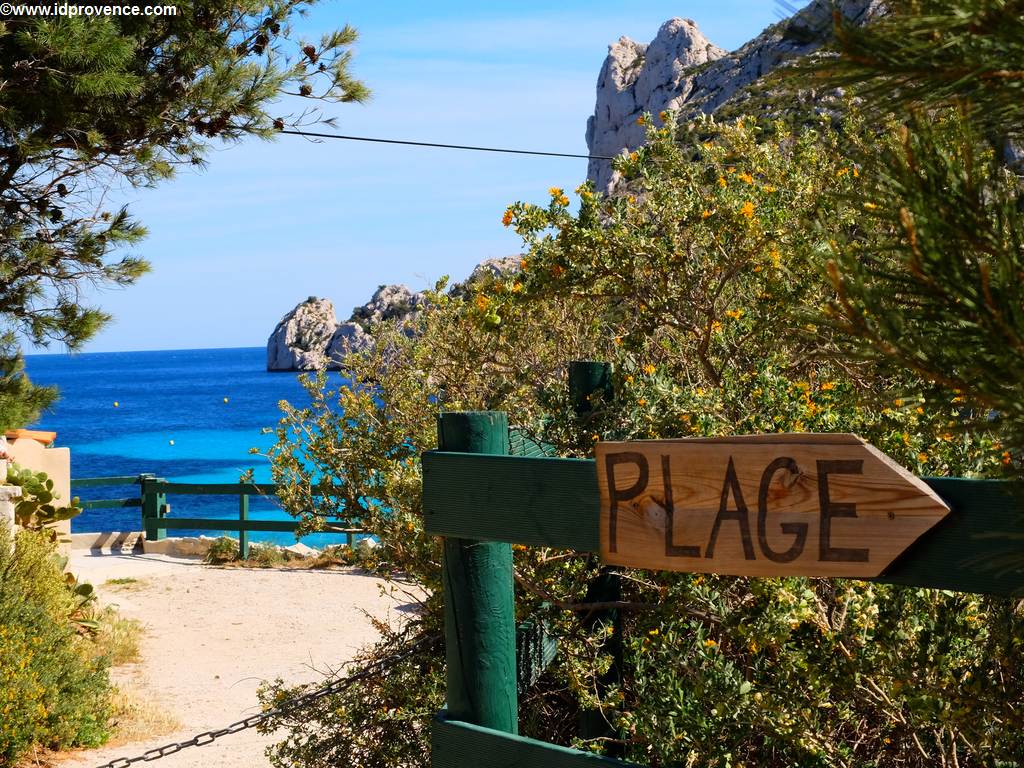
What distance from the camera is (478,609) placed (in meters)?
2.15

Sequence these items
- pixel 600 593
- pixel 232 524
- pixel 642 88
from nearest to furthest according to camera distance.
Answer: pixel 600 593, pixel 232 524, pixel 642 88

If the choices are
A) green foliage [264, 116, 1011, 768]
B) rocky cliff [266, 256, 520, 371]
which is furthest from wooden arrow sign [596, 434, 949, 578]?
rocky cliff [266, 256, 520, 371]

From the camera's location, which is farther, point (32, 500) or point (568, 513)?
point (32, 500)

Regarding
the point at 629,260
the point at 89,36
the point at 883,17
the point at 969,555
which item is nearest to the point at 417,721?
the point at 629,260

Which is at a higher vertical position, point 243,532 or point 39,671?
point 39,671

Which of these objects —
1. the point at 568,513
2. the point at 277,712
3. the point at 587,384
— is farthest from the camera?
the point at 587,384

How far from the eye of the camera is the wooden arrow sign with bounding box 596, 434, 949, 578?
160cm

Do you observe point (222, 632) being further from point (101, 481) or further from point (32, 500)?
point (101, 481)

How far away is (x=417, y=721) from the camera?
3729mm

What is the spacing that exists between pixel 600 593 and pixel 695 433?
72cm

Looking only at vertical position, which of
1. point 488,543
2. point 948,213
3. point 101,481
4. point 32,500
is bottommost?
point 101,481

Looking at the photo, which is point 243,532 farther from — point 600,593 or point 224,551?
point 600,593

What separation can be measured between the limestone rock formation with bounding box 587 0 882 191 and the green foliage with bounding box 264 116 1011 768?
26.0m

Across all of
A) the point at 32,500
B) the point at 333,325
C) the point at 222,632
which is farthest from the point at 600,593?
A: the point at 333,325
